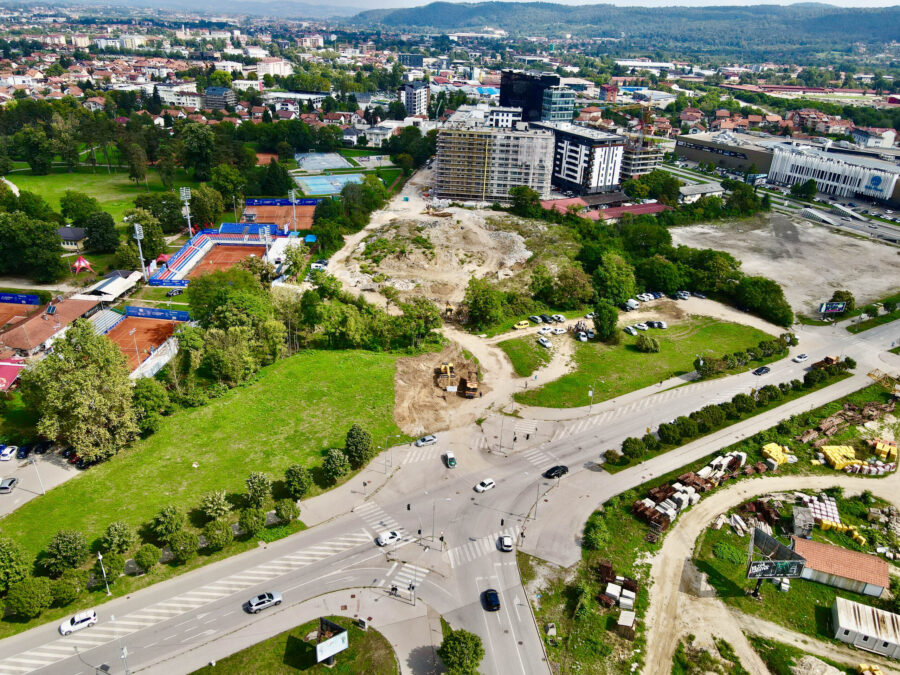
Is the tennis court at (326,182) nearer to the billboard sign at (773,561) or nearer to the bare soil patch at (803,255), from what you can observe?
the bare soil patch at (803,255)

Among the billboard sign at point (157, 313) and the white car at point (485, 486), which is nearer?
the white car at point (485, 486)

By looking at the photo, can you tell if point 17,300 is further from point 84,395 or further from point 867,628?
point 867,628

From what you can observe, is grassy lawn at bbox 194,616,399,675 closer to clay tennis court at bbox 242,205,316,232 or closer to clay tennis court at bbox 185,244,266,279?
clay tennis court at bbox 185,244,266,279

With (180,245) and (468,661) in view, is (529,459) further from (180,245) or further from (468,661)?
(180,245)

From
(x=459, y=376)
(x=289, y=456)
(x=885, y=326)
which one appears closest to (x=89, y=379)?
(x=289, y=456)

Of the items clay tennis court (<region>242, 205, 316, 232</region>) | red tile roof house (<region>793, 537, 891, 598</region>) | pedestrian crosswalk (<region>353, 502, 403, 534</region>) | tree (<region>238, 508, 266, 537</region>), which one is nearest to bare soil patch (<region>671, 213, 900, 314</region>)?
red tile roof house (<region>793, 537, 891, 598</region>)

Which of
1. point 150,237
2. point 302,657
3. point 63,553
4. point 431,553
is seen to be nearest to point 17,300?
point 150,237

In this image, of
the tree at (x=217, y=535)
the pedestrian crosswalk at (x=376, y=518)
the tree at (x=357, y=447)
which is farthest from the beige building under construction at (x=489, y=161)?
the tree at (x=217, y=535)
